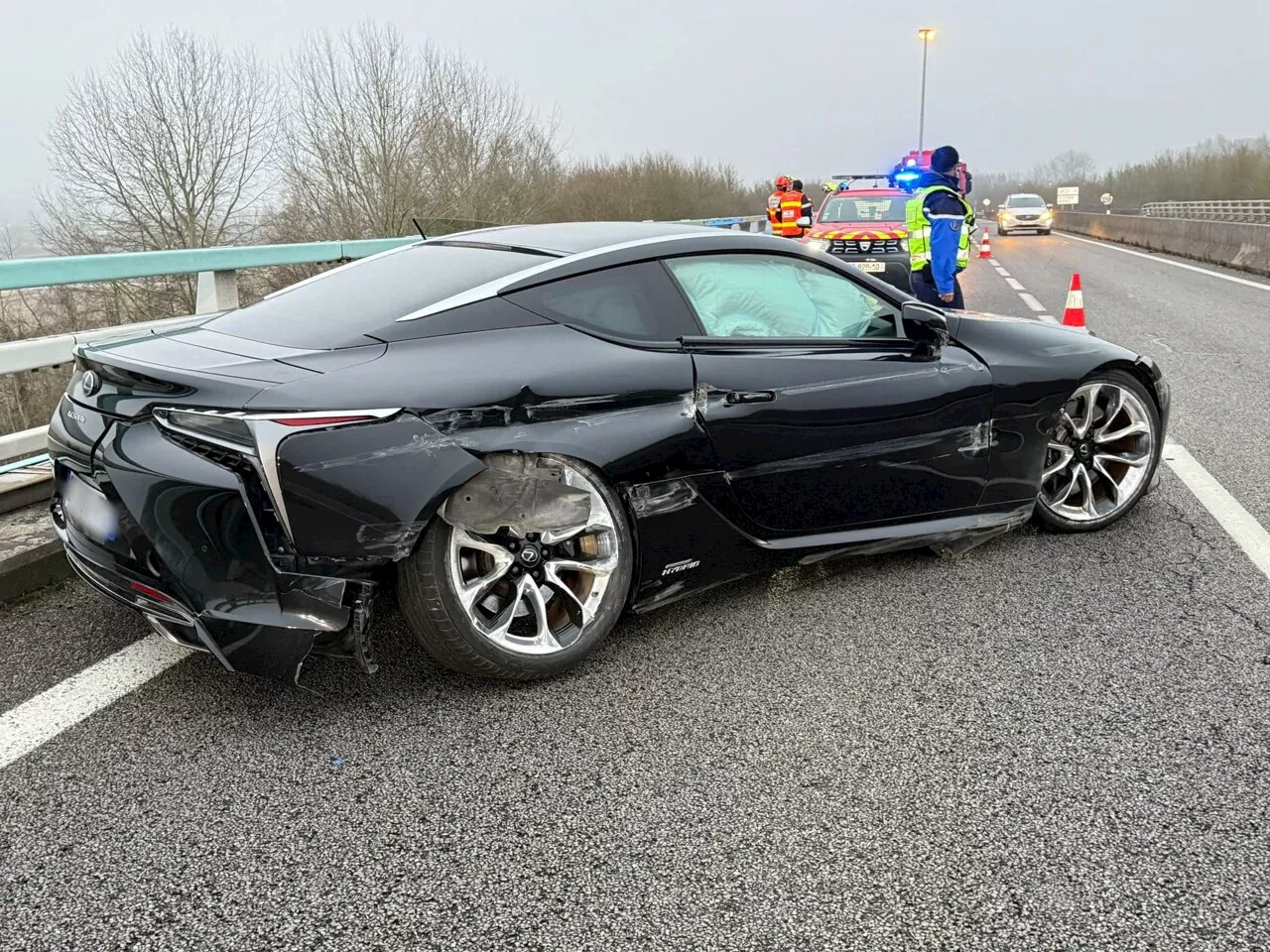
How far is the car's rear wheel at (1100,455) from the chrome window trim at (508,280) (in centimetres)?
196

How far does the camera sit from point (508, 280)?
3.31 m

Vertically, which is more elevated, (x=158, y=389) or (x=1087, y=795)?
(x=158, y=389)

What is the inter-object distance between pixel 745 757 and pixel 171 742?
5.20 feet

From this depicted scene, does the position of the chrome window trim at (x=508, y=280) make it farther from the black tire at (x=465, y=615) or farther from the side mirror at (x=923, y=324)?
the side mirror at (x=923, y=324)

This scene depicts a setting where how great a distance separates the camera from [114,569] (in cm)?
294

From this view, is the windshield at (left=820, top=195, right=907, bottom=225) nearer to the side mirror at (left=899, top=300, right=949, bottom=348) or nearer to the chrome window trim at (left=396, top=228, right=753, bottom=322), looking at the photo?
the side mirror at (left=899, top=300, right=949, bottom=348)

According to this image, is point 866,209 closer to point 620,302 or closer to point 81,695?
point 620,302

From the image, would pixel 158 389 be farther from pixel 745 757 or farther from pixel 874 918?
pixel 874 918

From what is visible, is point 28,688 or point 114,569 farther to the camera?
point 28,688

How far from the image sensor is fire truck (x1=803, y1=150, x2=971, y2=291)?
46.4 feet

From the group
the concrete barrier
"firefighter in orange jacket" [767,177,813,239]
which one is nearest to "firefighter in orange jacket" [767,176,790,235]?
"firefighter in orange jacket" [767,177,813,239]

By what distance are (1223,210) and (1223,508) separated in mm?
53052

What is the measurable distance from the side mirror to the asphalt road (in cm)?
94

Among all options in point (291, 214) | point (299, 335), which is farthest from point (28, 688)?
point (291, 214)
